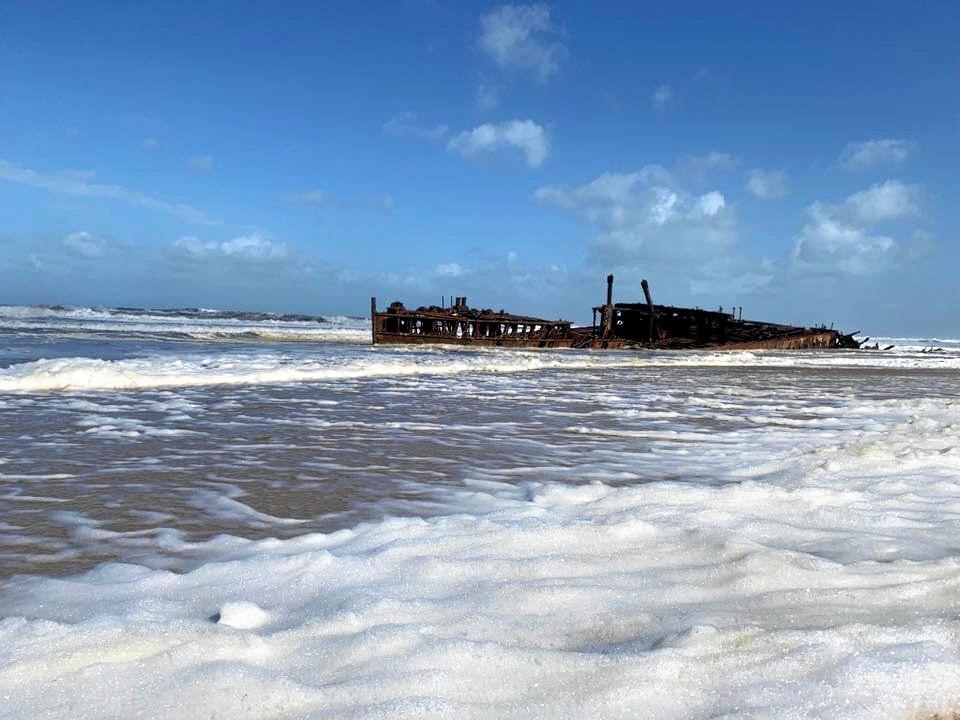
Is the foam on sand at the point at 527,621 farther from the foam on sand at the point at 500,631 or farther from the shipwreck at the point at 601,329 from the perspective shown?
the shipwreck at the point at 601,329

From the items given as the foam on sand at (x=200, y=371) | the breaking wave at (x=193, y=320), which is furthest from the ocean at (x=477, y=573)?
the breaking wave at (x=193, y=320)

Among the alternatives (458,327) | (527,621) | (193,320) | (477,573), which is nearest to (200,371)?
(477,573)

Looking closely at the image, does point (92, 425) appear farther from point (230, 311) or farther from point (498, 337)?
point (230, 311)

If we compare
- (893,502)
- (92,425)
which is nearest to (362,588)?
(893,502)

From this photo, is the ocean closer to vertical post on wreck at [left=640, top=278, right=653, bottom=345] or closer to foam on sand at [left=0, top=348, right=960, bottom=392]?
foam on sand at [left=0, top=348, right=960, bottom=392]

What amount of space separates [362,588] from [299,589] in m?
0.21

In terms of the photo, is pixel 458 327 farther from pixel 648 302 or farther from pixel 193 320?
pixel 193 320

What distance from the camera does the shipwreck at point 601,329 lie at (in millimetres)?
29344

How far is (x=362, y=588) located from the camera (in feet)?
7.45

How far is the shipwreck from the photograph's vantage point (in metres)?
29.3

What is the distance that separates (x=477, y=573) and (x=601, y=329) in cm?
3110

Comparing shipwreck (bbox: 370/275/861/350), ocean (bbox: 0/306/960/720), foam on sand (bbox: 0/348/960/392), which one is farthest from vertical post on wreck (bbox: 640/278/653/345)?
ocean (bbox: 0/306/960/720)

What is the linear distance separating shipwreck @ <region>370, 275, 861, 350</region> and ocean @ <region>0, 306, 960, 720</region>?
77.6 feet

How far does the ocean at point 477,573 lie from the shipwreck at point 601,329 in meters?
23.7
